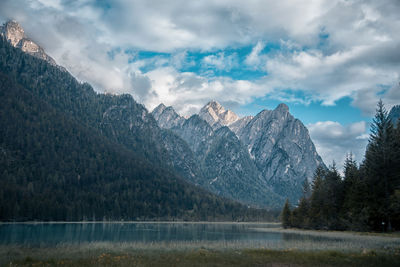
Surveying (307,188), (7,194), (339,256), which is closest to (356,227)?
(339,256)

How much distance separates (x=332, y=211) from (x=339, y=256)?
7337 cm

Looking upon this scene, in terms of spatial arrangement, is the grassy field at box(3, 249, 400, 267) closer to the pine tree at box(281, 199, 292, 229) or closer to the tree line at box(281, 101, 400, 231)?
the tree line at box(281, 101, 400, 231)

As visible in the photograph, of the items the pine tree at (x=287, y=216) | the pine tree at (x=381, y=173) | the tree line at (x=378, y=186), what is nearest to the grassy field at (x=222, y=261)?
the tree line at (x=378, y=186)

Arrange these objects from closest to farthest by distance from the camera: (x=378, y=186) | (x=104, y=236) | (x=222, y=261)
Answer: (x=222, y=261) < (x=378, y=186) < (x=104, y=236)

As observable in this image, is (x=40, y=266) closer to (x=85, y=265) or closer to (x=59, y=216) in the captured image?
(x=85, y=265)

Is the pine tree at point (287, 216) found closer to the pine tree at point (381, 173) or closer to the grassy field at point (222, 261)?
the pine tree at point (381, 173)

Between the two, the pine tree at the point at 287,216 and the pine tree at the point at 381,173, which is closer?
the pine tree at the point at 381,173

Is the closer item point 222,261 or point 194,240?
point 222,261

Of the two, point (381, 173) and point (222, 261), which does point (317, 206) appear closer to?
point (381, 173)

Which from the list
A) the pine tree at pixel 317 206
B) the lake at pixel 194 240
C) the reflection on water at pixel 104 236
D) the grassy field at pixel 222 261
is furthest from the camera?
the pine tree at pixel 317 206

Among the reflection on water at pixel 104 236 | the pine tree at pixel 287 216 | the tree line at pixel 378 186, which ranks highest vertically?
the tree line at pixel 378 186

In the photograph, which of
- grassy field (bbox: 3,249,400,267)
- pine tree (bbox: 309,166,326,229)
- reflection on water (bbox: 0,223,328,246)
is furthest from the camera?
pine tree (bbox: 309,166,326,229)

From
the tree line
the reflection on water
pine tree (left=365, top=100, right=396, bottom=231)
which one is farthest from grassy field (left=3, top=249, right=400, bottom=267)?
pine tree (left=365, top=100, right=396, bottom=231)

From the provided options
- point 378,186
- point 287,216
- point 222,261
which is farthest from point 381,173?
point 287,216
